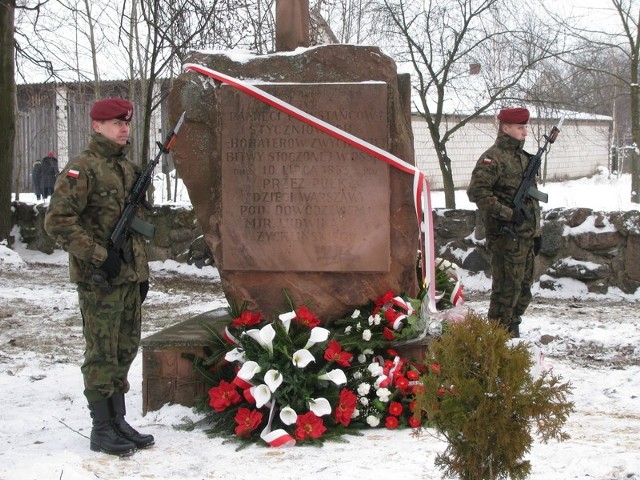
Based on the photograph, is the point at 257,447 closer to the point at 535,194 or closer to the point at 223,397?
the point at 223,397

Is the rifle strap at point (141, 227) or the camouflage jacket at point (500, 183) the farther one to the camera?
the camouflage jacket at point (500, 183)

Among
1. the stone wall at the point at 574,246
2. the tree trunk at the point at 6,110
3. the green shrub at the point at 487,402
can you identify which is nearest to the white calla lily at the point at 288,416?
the green shrub at the point at 487,402

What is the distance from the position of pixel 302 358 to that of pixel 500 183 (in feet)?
7.78

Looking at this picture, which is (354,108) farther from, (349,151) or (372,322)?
(372,322)

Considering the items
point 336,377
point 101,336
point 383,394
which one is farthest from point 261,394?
point 101,336

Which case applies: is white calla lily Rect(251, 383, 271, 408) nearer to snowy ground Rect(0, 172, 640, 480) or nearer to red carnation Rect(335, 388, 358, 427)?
snowy ground Rect(0, 172, 640, 480)

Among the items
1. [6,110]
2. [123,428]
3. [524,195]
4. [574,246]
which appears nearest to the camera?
[123,428]

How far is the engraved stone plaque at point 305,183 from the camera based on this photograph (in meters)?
4.82

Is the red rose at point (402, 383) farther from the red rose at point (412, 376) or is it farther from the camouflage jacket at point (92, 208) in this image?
the camouflage jacket at point (92, 208)

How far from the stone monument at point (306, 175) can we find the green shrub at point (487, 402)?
2078 millimetres

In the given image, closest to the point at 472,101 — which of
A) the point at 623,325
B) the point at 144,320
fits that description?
the point at 623,325

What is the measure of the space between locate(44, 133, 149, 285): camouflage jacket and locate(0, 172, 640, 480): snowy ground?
0.91 meters

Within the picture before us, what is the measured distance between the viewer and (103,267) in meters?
3.98

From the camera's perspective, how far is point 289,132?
487 centimetres
